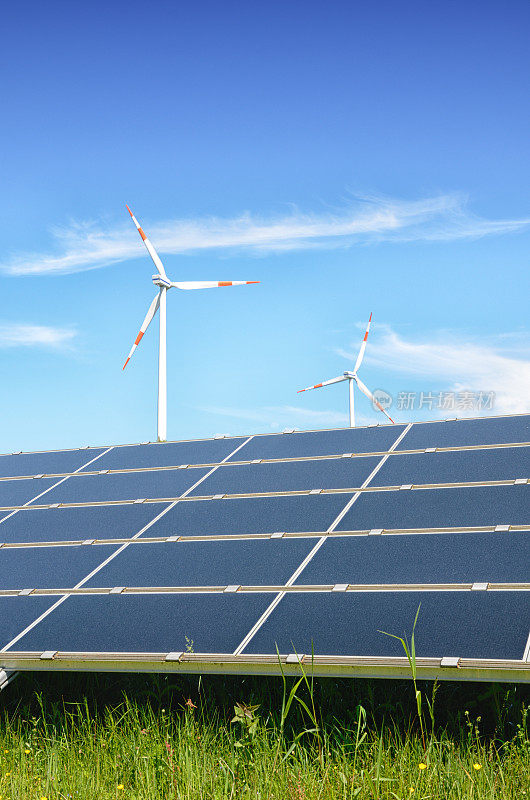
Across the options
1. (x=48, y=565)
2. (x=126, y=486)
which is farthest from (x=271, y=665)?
(x=126, y=486)

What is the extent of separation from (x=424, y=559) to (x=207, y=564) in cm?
295

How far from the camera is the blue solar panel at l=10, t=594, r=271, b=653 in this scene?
30.6 feet

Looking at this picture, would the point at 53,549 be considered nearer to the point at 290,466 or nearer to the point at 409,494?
the point at 290,466

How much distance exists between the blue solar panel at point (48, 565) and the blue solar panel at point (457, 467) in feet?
15.1

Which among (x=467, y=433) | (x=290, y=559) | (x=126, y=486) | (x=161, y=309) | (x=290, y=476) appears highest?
(x=161, y=309)

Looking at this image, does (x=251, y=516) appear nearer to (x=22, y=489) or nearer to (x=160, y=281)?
(x=22, y=489)

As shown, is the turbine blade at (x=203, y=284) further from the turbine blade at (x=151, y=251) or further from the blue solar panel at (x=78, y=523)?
the blue solar panel at (x=78, y=523)

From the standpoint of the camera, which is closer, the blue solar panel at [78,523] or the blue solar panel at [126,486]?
the blue solar panel at [78,523]

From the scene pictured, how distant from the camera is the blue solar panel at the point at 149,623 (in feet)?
30.6

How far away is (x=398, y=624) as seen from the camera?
887 centimetres

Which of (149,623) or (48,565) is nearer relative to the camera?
(149,623)

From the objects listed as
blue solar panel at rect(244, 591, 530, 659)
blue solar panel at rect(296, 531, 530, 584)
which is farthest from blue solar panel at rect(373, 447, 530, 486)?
blue solar panel at rect(244, 591, 530, 659)

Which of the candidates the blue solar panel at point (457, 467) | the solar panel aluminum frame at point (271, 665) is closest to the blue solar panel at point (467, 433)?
the blue solar panel at point (457, 467)

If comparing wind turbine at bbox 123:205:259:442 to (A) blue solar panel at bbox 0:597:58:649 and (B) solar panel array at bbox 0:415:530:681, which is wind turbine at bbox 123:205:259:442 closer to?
(B) solar panel array at bbox 0:415:530:681
